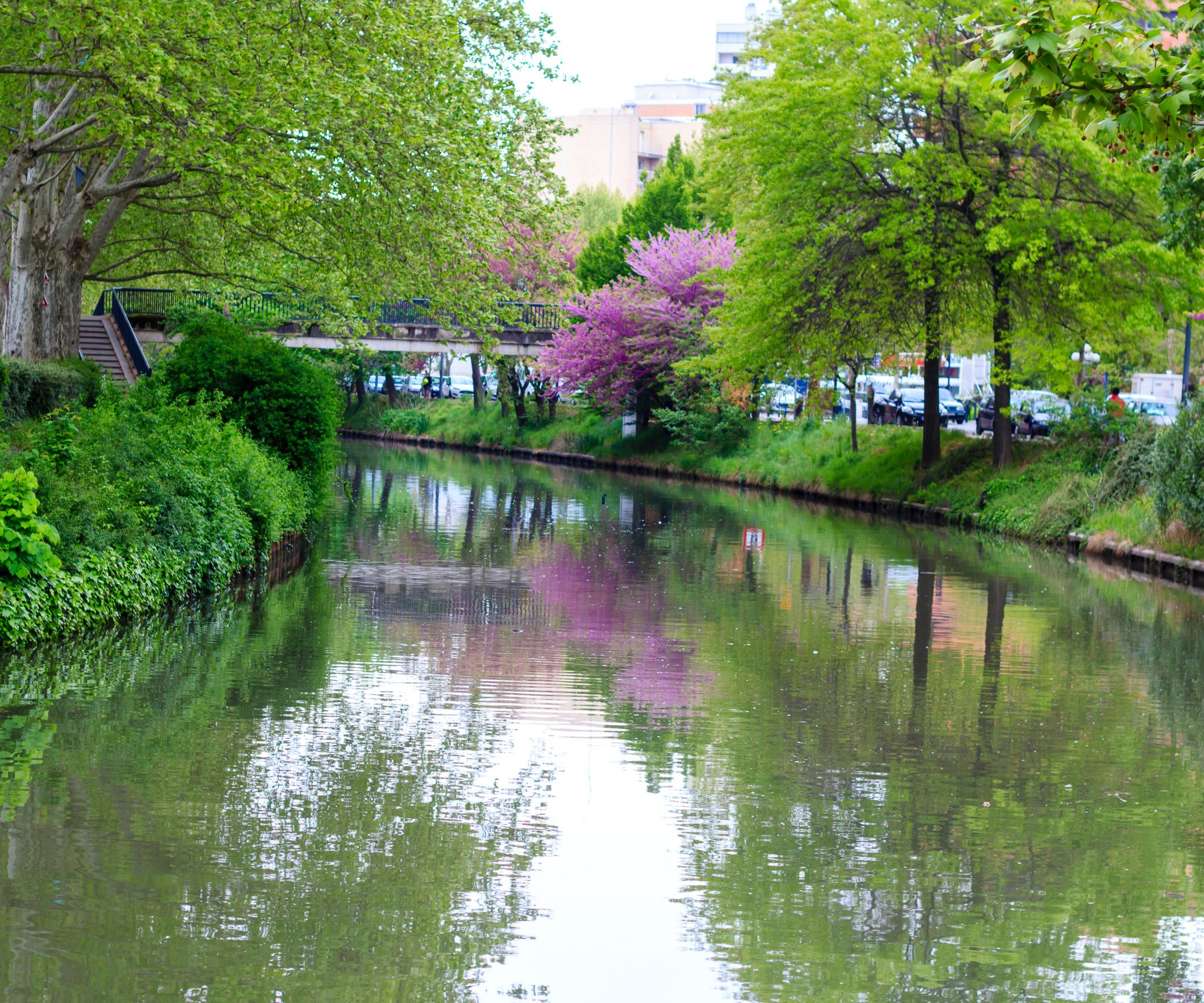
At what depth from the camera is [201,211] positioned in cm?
2741

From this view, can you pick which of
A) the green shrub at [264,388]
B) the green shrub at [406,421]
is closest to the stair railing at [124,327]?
the green shrub at [264,388]

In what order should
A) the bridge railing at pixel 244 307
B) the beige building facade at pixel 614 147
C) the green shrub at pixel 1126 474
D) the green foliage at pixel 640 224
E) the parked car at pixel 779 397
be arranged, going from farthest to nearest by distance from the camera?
1. the beige building facade at pixel 614 147
2. the green foliage at pixel 640 224
3. the bridge railing at pixel 244 307
4. the parked car at pixel 779 397
5. the green shrub at pixel 1126 474

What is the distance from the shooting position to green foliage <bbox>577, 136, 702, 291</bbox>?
60.8 meters

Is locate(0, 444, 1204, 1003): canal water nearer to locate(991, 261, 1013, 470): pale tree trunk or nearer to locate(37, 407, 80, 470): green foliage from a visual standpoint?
locate(37, 407, 80, 470): green foliage

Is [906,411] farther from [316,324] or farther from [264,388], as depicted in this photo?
[264,388]

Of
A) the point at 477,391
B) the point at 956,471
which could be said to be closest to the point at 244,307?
the point at 477,391

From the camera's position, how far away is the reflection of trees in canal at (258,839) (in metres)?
5.94

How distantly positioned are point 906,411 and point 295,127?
40.0 meters

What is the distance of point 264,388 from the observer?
23641 millimetres

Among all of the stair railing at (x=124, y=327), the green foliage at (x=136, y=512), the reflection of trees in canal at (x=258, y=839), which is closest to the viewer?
the reflection of trees in canal at (x=258, y=839)

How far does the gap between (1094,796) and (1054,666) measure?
5.30m

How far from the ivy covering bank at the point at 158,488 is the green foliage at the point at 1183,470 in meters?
13.4

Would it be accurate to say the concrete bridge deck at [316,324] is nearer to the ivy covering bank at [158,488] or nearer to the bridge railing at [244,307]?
the bridge railing at [244,307]

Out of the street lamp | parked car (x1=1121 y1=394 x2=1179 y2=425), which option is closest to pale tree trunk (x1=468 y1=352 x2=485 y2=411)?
the street lamp
